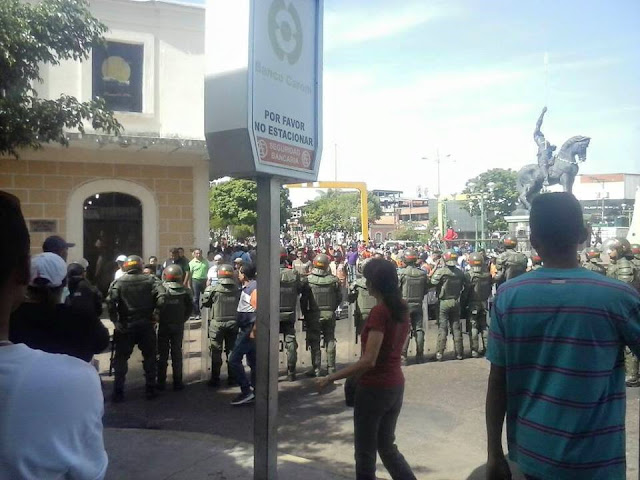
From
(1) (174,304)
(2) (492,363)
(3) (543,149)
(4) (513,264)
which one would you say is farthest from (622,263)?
(3) (543,149)

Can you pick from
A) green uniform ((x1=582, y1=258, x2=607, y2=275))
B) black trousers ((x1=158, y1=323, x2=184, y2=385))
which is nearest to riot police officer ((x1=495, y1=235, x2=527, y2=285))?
green uniform ((x1=582, y1=258, x2=607, y2=275))

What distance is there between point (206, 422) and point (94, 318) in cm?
377

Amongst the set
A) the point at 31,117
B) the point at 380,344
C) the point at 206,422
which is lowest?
the point at 206,422

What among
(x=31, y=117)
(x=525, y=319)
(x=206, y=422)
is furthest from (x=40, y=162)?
(x=525, y=319)

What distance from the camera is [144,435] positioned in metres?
5.64

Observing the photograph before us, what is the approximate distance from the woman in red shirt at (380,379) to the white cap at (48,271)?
1.57 metres

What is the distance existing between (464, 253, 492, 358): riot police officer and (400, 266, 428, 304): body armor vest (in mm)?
943

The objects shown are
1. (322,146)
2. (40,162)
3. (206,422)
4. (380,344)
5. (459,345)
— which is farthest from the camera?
(40,162)

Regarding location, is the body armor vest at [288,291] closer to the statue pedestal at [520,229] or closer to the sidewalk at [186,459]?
the sidewalk at [186,459]

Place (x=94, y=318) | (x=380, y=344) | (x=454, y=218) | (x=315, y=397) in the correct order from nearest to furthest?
(x=94, y=318) → (x=380, y=344) → (x=315, y=397) → (x=454, y=218)

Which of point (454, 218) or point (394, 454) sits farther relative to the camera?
point (454, 218)

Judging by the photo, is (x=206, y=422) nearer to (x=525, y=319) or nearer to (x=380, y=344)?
(x=380, y=344)

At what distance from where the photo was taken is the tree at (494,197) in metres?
48.9

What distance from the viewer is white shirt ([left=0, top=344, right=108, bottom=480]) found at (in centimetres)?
123
